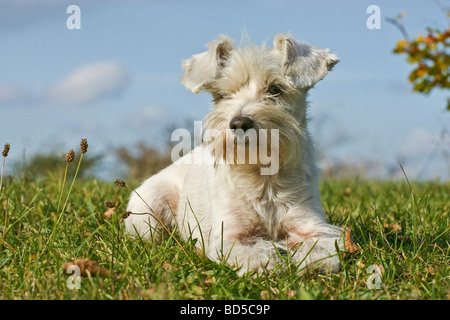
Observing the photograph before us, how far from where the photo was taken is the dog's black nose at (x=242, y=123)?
414 cm

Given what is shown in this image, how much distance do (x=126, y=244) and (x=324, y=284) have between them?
4.97ft

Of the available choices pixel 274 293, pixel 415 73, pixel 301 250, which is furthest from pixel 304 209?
pixel 415 73

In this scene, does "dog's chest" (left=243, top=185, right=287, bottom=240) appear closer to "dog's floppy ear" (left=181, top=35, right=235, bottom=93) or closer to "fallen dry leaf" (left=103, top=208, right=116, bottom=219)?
"dog's floppy ear" (left=181, top=35, right=235, bottom=93)

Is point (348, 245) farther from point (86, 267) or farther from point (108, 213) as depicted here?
point (108, 213)

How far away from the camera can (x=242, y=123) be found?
13.6 ft

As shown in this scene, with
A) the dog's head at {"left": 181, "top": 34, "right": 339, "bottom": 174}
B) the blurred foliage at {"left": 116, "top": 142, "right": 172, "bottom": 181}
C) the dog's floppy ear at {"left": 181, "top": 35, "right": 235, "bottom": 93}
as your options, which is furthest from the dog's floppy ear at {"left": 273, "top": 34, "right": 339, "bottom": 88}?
the blurred foliage at {"left": 116, "top": 142, "right": 172, "bottom": 181}

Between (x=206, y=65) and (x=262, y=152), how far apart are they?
36.8 inches

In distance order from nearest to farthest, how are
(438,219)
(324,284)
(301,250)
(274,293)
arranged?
(274,293), (324,284), (301,250), (438,219)

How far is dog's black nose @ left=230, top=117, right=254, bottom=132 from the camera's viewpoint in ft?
13.6

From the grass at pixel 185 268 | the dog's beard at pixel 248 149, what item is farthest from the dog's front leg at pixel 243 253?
the dog's beard at pixel 248 149

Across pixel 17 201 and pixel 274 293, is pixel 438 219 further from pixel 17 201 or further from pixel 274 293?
pixel 17 201

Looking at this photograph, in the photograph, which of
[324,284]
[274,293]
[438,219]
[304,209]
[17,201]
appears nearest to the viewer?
[274,293]

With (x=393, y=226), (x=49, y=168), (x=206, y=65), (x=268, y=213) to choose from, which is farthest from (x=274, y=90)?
(x=49, y=168)
